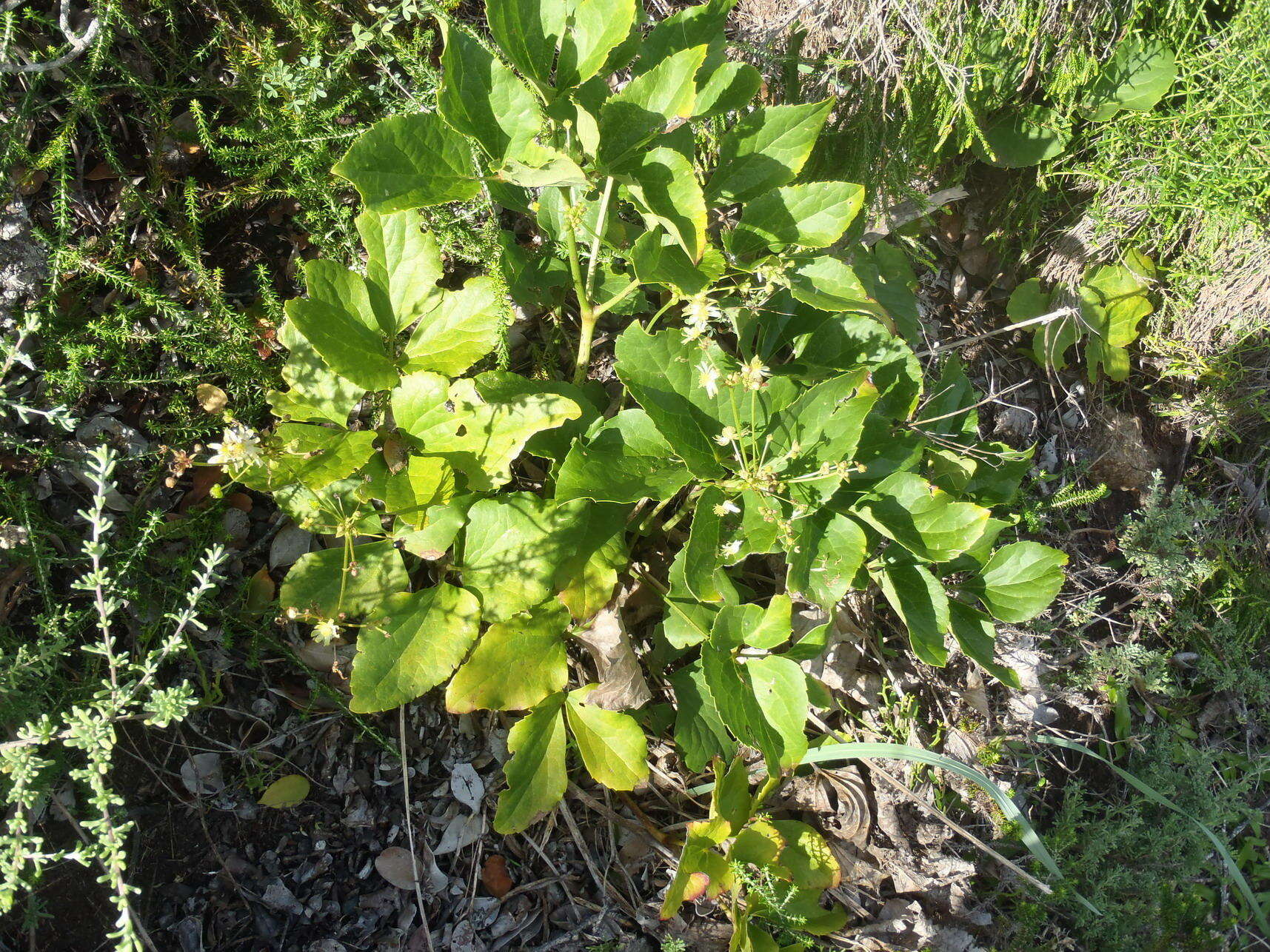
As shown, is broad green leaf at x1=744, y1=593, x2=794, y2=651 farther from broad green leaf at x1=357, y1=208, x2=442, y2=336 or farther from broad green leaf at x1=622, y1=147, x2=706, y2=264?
broad green leaf at x1=357, y1=208, x2=442, y2=336

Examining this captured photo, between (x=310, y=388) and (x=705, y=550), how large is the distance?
0.94 m

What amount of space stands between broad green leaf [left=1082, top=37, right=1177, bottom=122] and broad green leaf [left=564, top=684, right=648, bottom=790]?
2.35 m

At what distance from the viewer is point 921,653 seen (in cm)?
183

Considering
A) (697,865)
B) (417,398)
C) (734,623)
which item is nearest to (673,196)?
(417,398)

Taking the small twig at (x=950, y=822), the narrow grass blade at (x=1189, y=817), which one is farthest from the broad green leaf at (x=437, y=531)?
the narrow grass blade at (x=1189, y=817)

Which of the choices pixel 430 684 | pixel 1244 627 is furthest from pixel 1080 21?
pixel 430 684

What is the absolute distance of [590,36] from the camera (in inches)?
59.9

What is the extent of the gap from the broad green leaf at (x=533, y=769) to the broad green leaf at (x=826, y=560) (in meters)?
0.65

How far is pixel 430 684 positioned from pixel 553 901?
28.3 inches

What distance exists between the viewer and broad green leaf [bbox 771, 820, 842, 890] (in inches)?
82.0

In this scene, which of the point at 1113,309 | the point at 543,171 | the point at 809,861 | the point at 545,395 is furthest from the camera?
the point at 1113,309

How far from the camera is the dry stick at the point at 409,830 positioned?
1912 millimetres

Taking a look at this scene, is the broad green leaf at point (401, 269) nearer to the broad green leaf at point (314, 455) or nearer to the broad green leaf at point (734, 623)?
the broad green leaf at point (314, 455)

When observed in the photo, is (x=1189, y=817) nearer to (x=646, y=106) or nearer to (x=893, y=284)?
(x=893, y=284)
